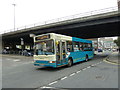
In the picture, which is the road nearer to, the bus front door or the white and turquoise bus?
the white and turquoise bus

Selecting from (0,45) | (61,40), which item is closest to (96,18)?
(61,40)

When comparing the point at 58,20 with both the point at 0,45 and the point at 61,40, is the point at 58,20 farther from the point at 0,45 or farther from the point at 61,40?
the point at 0,45

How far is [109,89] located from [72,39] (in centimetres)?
807

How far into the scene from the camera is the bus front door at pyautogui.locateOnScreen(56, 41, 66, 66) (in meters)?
10.2

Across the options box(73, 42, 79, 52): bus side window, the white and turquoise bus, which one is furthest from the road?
box(73, 42, 79, 52): bus side window

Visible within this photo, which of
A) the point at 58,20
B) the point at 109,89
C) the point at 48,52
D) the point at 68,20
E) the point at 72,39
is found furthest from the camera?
the point at 58,20

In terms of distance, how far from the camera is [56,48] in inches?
393

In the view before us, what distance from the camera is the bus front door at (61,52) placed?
33.5ft

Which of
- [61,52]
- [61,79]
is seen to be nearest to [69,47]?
[61,52]

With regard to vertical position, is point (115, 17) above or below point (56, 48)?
above

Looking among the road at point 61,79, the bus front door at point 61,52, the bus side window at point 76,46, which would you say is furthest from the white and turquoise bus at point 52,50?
the road at point 61,79

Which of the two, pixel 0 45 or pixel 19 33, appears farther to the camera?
pixel 0 45

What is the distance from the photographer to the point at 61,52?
35.1 feet

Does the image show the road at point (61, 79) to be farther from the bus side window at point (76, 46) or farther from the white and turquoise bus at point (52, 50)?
the bus side window at point (76, 46)
